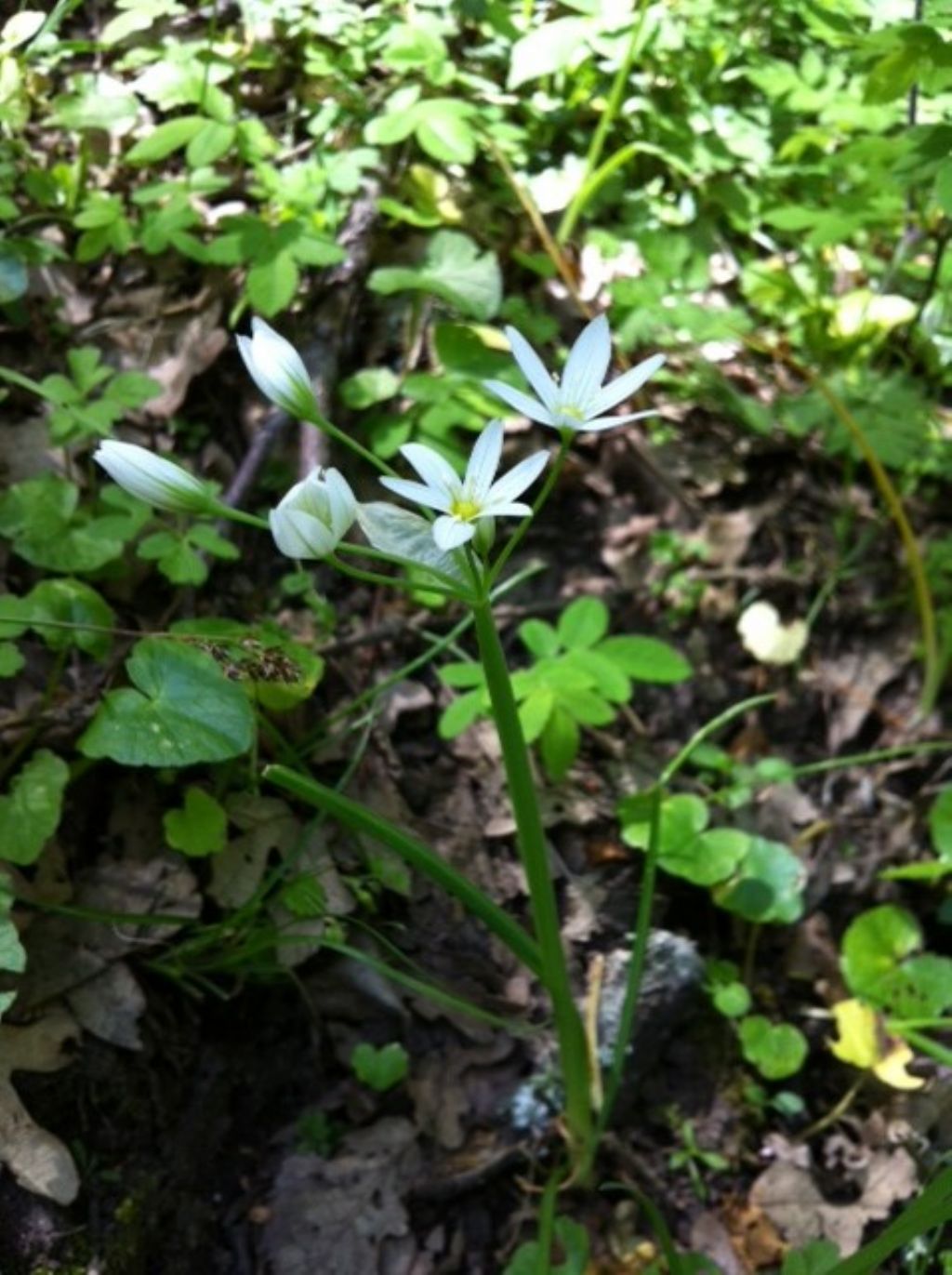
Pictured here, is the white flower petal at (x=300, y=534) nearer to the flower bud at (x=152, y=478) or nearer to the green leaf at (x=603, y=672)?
the flower bud at (x=152, y=478)

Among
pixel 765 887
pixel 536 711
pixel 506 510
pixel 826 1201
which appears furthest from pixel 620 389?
pixel 826 1201

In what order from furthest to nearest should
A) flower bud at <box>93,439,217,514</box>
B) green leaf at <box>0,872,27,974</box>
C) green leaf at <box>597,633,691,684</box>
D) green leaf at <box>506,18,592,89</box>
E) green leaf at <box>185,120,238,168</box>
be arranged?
green leaf at <box>506,18,592,89</box>
green leaf at <box>185,120,238,168</box>
green leaf at <box>597,633,691,684</box>
green leaf at <box>0,872,27,974</box>
flower bud at <box>93,439,217,514</box>

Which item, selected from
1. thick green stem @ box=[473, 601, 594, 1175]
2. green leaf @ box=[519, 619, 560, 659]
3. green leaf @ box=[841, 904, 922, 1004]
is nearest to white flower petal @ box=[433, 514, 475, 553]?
thick green stem @ box=[473, 601, 594, 1175]

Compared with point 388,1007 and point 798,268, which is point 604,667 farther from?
point 798,268

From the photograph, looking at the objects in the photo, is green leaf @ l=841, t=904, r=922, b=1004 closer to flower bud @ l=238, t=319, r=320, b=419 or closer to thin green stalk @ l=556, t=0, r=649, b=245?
flower bud @ l=238, t=319, r=320, b=419

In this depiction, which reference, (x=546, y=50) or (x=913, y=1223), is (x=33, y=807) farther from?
(x=546, y=50)
